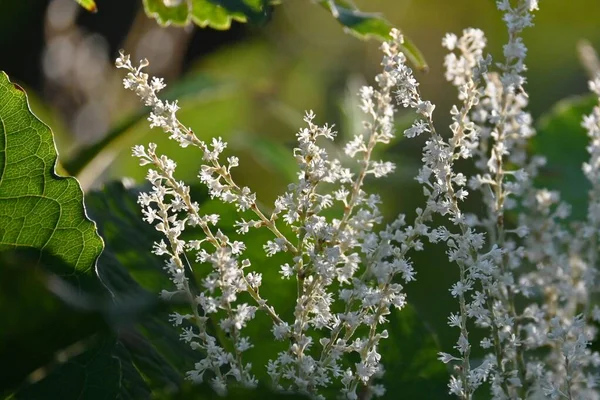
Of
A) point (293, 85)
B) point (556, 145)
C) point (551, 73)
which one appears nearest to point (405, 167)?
point (556, 145)

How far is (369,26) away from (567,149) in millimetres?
682

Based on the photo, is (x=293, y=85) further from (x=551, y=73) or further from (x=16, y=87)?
(x=16, y=87)

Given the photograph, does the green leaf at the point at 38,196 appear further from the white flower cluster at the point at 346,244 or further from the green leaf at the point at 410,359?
the green leaf at the point at 410,359

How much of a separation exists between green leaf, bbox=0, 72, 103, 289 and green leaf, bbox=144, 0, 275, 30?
186 millimetres

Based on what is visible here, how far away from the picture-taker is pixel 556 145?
126 centimetres

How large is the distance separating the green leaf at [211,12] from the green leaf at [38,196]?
0.19m

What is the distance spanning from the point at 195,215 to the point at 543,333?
298 mm

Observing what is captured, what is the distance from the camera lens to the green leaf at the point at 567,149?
122cm

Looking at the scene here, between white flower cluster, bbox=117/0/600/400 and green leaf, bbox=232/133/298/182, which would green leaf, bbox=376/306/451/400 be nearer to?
white flower cluster, bbox=117/0/600/400

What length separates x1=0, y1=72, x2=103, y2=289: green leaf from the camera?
55cm

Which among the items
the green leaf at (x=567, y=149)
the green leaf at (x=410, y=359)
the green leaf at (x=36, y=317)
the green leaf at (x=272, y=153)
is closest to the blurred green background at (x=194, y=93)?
the green leaf at (x=272, y=153)

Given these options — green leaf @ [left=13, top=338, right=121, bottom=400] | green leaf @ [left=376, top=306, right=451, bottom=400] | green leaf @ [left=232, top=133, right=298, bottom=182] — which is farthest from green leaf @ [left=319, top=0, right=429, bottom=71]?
green leaf @ [left=232, top=133, right=298, bottom=182]

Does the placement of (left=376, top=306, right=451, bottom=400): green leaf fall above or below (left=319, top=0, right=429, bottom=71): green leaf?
below

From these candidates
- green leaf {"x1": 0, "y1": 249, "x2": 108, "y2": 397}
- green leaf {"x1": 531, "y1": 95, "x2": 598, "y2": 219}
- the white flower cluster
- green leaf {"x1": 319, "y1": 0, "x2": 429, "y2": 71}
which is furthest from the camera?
green leaf {"x1": 531, "y1": 95, "x2": 598, "y2": 219}
